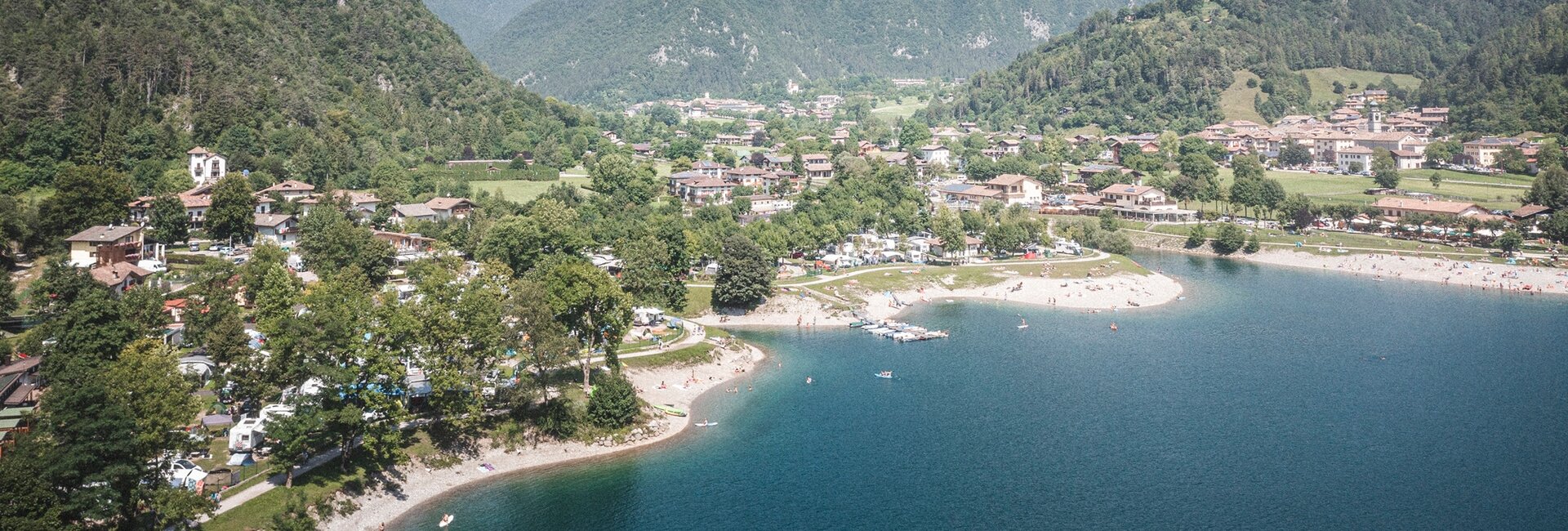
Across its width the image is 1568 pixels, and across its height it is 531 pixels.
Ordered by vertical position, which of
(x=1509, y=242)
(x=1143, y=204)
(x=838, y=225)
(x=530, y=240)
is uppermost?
(x=1143, y=204)

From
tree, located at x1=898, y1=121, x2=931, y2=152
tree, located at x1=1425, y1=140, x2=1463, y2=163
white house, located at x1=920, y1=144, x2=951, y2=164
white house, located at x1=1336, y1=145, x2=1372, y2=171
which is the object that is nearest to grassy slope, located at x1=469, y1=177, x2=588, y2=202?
white house, located at x1=920, y1=144, x2=951, y2=164

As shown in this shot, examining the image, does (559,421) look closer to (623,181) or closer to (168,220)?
(168,220)

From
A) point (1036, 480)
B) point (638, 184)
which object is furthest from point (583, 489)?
point (638, 184)

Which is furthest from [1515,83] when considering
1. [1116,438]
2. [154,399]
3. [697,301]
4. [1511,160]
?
[154,399]

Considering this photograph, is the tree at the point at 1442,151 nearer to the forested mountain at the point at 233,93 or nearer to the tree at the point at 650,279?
the forested mountain at the point at 233,93

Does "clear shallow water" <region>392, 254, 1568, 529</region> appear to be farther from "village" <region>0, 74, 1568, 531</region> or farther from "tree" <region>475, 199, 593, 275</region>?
"tree" <region>475, 199, 593, 275</region>

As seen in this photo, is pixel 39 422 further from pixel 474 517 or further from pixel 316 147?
pixel 316 147
